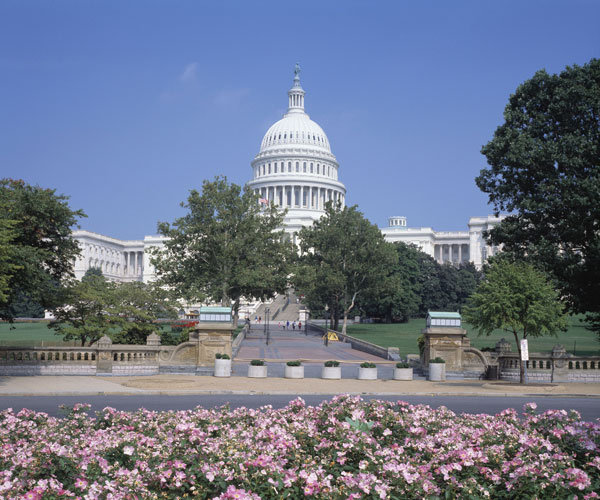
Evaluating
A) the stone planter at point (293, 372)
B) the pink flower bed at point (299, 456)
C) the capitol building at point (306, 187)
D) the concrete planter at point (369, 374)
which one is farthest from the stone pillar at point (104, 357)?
the capitol building at point (306, 187)

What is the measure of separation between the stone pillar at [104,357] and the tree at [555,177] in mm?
23472

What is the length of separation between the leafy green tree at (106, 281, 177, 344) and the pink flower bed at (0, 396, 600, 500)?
96.7 feet

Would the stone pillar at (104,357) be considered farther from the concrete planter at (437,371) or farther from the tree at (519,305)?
the tree at (519,305)

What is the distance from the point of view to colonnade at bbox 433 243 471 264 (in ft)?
629

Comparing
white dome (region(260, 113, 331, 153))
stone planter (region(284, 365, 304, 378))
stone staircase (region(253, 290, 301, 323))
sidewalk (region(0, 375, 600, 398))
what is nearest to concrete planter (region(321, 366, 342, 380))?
sidewalk (region(0, 375, 600, 398))

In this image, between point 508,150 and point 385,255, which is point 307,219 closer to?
point 385,255

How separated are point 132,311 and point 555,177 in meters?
26.7

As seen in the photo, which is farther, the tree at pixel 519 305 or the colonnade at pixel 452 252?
the colonnade at pixel 452 252

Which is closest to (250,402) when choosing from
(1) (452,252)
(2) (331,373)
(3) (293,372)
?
(3) (293,372)

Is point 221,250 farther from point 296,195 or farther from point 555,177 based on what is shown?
point 296,195

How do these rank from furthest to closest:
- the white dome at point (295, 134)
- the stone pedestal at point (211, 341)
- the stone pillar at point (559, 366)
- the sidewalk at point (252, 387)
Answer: the white dome at point (295, 134)
the stone pedestal at point (211, 341)
the stone pillar at point (559, 366)
the sidewalk at point (252, 387)

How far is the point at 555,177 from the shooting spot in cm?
3928

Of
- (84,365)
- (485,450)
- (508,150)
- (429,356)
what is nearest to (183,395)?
(84,365)

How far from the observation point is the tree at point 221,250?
64375mm
